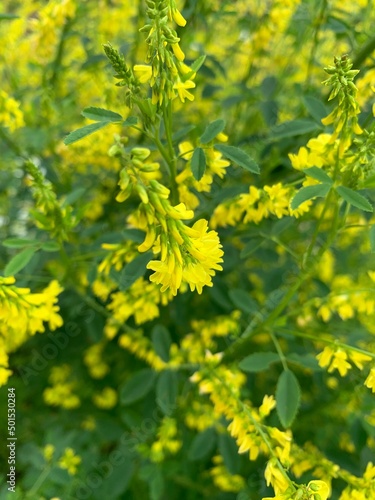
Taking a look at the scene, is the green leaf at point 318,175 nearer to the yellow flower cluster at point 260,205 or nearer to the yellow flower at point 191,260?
the yellow flower cluster at point 260,205

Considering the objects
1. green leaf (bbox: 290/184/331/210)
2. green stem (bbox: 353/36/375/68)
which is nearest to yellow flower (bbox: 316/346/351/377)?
green leaf (bbox: 290/184/331/210)

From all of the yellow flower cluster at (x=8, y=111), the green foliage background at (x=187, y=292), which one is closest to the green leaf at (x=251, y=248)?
the green foliage background at (x=187, y=292)

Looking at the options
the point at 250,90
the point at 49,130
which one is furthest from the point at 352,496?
the point at 49,130

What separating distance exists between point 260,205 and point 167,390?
2.16 feet

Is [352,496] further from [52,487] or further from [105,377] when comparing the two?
[105,377]

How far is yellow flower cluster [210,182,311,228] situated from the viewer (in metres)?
1.09

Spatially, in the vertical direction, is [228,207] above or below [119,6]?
below

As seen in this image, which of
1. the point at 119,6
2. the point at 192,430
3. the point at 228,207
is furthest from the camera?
the point at 119,6

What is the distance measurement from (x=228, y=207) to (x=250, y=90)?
0.73 meters

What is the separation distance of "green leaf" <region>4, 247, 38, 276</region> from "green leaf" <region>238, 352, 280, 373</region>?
557 mm

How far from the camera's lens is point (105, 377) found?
229cm

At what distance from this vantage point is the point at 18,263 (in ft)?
3.78

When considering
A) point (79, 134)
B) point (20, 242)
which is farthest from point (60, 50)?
point (79, 134)

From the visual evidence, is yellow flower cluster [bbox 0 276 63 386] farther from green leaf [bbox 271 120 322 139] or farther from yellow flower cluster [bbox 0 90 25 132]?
green leaf [bbox 271 120 322 139]
